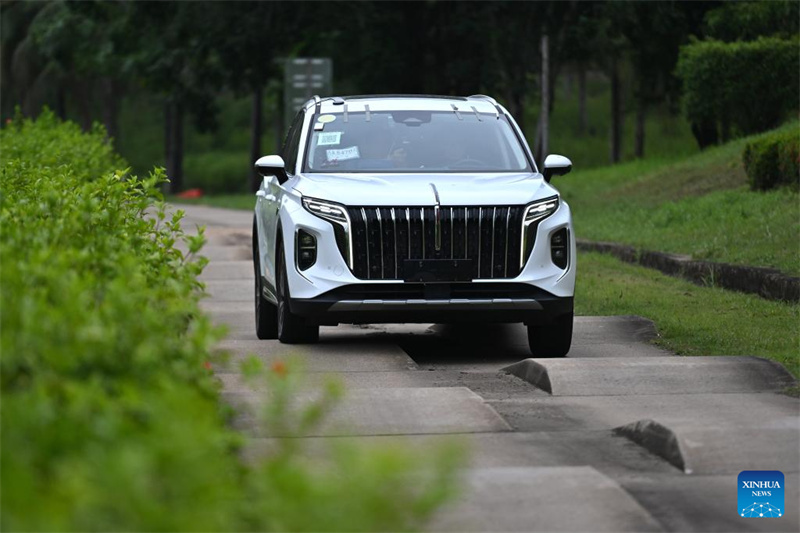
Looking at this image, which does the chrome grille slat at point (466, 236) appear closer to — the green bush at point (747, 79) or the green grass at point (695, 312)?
the green grass at point (695, 312)

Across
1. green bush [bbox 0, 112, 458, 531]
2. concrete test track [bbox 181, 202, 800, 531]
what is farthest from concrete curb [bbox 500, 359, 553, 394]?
green bush [bbox 0, 112, 458, 531]

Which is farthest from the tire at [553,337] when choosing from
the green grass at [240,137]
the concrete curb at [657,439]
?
the green grass at [240,137]

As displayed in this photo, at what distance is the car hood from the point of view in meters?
10.6

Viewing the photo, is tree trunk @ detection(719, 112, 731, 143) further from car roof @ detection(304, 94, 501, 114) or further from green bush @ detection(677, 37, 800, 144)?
car roof @ detection(304, 94, 501, 114)

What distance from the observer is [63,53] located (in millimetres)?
49719

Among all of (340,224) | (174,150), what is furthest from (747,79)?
(174,150)

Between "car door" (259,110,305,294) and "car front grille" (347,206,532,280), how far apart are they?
1.00 m

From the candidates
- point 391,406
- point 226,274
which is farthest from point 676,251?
point 391,406

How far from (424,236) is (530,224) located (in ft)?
2.37

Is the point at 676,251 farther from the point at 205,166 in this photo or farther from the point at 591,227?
the point at 205,166

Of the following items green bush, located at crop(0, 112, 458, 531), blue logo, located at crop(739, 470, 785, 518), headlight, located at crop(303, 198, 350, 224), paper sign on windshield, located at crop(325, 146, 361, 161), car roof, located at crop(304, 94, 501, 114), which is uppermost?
green bush, located at crop(0, 112, 458, 531)

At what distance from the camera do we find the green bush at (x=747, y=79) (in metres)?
30.3

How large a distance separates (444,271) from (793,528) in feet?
16.2

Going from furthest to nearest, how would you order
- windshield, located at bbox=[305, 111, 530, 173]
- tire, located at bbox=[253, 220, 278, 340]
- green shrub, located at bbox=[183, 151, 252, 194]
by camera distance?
green shrub, located at bbox=[183, 151, 252, 194] → tire, located at bbox=[253, 220, 278, 340] → windshield, located at bbox=[305, 111, 530, 173]
